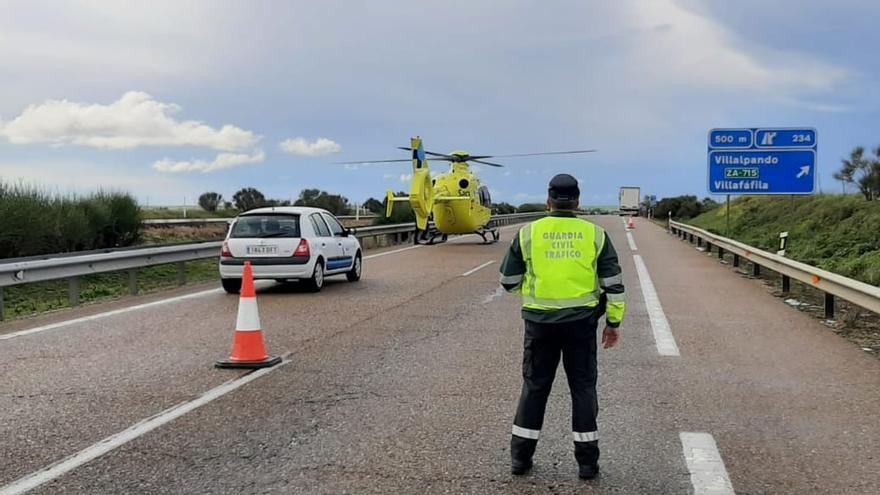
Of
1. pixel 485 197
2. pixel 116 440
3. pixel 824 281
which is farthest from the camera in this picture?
pixel 485 197

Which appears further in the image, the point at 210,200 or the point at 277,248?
the point at 210,200

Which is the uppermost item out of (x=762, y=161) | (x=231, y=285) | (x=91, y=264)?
(x=762, y=161)

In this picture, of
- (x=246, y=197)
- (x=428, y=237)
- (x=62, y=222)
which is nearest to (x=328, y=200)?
(x=246, y=197)

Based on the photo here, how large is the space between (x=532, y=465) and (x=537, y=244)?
1378mm

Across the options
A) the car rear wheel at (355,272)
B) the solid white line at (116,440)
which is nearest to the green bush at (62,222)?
the car rear wheel at (355,272)

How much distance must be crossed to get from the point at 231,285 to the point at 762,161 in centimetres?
1637

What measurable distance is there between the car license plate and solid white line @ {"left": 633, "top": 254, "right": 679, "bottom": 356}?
6.36 m

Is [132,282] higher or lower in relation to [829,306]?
higher

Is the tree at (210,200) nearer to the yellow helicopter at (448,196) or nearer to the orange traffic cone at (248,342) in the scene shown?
the yellow helicopter at (448,196)

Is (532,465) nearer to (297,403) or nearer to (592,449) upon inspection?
(592,449)

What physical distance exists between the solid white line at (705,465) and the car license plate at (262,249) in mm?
9625

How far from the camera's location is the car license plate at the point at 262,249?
1407cm

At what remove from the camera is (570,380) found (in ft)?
16.2

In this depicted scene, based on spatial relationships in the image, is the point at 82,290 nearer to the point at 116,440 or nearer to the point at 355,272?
the point at 355,272
